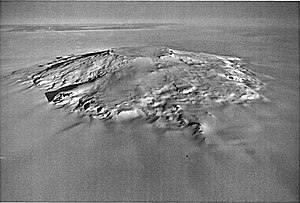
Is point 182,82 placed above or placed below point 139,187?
above

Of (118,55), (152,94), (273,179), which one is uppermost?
(118,55)

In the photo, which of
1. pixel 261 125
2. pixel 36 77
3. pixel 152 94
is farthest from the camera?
pixel 36 77

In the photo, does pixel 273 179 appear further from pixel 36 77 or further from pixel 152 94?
pixel 36 77

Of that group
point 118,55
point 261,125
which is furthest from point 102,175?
point 118,55

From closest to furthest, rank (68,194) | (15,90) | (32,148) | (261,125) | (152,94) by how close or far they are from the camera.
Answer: (68,194) < (32,148) < (261,125) < (152,94) < (15,90)

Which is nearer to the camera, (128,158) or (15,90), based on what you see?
(128,158)

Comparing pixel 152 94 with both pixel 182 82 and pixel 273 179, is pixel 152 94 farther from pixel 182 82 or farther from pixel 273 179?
pixel 273 179

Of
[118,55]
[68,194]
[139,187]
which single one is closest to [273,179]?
[139,187]
